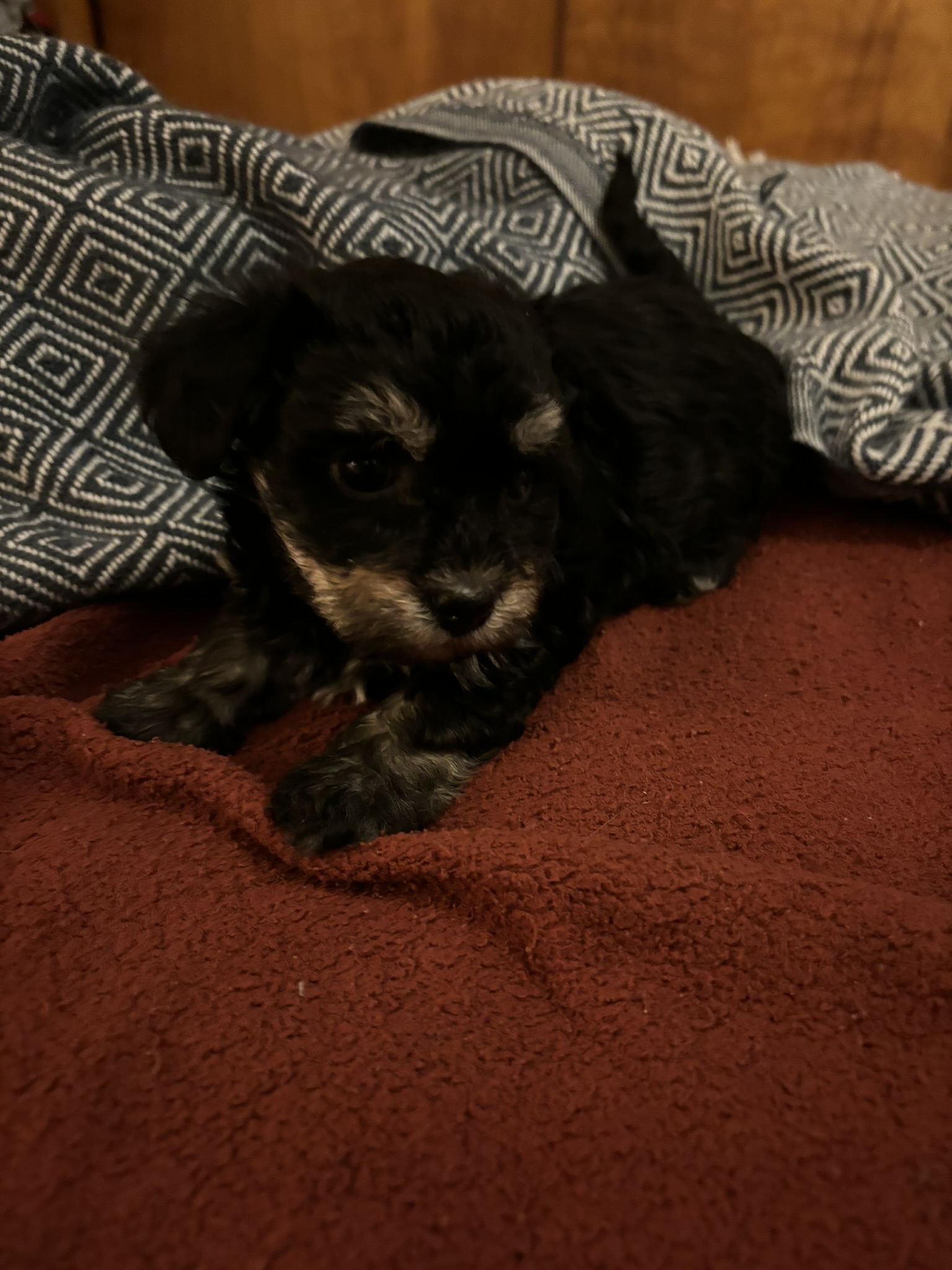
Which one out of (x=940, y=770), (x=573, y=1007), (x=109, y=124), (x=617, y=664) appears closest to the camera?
(x=573, y=1007)

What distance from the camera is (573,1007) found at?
108 centimetres

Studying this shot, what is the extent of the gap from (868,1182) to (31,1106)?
33.9 inches

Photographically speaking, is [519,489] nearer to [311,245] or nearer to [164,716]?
[164,716]

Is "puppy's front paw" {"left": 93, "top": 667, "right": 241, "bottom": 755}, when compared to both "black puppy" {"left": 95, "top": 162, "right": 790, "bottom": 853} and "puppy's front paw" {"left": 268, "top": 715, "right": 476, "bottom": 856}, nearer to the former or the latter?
"black puppy" {"left": 95, "top": 162, "right": 790, "bottom": 853}

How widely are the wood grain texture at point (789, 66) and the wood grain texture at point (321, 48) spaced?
27cm

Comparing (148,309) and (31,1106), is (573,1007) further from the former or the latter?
(148,309)

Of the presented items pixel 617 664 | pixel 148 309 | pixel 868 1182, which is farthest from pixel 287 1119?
pixel 148 309

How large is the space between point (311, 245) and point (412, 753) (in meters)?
1.31

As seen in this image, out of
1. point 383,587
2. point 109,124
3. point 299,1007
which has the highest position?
point 109,124

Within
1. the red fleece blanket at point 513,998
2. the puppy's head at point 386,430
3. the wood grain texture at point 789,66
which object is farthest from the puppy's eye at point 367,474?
the wood grain texture at point 789,66

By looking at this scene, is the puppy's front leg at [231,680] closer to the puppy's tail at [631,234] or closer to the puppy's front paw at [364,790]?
the puppy's front paw at [364,790]

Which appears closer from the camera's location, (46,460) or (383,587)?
(383,587)

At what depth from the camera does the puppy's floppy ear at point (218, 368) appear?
1.35m

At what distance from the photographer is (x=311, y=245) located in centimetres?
208
